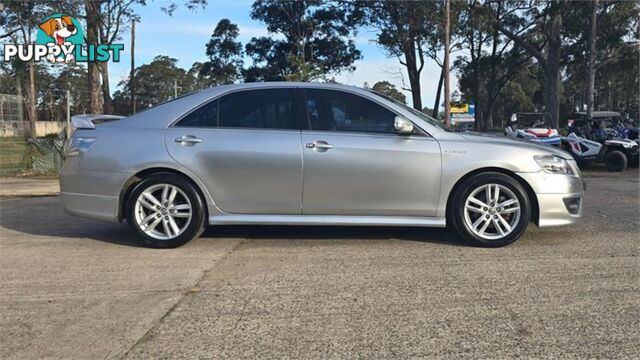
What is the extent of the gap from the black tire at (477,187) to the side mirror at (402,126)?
0.75 m

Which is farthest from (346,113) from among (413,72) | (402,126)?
(413,72)

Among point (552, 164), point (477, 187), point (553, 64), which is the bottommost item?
point (477, 187)

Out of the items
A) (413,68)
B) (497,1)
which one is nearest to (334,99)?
(413,68)

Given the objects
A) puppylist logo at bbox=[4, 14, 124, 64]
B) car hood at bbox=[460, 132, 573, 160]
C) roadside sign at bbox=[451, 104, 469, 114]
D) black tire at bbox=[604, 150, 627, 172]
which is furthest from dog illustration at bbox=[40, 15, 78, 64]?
roadside sign at bbox=[451, 104, 469, 114]

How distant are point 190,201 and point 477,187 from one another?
111 inches

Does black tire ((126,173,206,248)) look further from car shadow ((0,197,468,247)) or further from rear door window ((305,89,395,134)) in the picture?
rear door window ((305,89,395,134))

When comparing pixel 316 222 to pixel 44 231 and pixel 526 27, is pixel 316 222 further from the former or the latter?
pixel 526 27

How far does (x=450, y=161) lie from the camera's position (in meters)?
5.60

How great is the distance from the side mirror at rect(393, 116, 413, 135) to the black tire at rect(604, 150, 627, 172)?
37.6 feet

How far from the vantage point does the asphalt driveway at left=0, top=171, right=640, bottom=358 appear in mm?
3441

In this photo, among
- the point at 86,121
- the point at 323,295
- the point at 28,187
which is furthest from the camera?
the point at 28,187

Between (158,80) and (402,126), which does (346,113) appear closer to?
(402,126)

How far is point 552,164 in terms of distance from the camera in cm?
567

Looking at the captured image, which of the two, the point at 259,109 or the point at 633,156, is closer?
the point at 259,109
